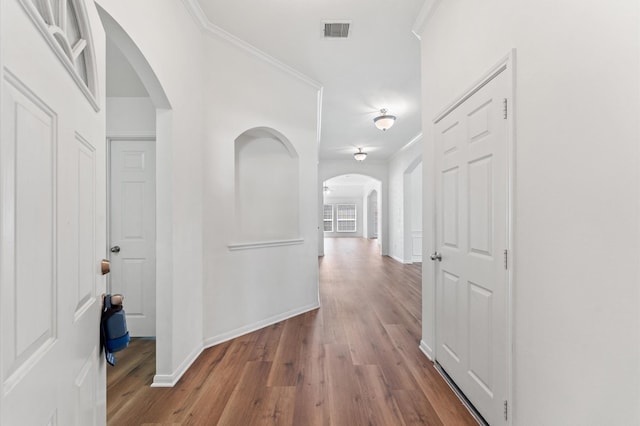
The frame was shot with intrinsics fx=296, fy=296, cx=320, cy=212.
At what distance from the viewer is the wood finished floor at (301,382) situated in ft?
6.05

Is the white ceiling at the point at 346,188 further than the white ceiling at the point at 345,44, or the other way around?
the white ceiling at the point at 346,188

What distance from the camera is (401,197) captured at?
8.21 meters

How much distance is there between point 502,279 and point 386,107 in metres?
3.97

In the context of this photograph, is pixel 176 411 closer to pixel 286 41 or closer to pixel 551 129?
pixel 551 129

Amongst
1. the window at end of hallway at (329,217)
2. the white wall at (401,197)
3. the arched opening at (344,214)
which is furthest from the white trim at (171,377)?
the window at end of hallway at (329,217)

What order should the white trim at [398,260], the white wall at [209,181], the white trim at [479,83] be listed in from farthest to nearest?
the white trim at [398,260], the white wall at [209,181], the white trim at [479,83]

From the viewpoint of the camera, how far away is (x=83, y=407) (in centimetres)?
89

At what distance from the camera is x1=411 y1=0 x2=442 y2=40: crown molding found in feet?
7.98

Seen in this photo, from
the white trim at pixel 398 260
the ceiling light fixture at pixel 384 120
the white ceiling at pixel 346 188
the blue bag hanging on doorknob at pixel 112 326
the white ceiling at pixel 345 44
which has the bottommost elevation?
the white trim at pixel 398 260

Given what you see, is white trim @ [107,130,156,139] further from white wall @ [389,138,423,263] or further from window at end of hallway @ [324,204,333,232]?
window at end of hallway @ [324,204,333,232]

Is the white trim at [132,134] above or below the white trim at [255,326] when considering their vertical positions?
above

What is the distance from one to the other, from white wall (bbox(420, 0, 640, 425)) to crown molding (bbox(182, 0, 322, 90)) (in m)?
2.29

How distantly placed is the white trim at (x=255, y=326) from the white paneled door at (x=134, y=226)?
2.29ft

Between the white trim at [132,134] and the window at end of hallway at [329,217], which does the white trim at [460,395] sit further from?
the window at end of hallway at [329,217]
